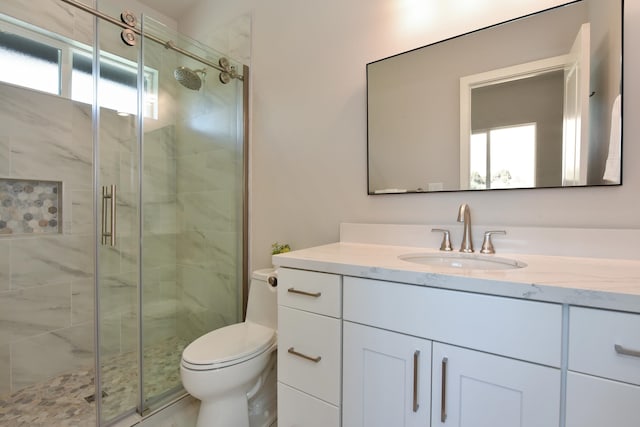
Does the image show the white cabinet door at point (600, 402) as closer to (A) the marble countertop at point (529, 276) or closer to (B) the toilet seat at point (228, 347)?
(A) the marble countertop at point (529, 276)

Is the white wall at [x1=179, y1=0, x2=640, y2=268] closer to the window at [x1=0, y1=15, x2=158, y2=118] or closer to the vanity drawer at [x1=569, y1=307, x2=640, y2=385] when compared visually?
the vanity drawer at [x1=569, y1=307, x2=640, y2=385]

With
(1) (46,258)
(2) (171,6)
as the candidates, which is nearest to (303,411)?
(1) (46,258)

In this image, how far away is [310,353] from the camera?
3.34ft

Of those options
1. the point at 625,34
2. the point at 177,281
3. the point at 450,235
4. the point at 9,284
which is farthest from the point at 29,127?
the point at 625,34

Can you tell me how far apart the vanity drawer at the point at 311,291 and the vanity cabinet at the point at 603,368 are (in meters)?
0.60

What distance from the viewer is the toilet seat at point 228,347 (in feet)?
3.93

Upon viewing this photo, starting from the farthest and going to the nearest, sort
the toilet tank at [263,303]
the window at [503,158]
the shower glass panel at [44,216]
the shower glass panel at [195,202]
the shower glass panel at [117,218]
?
1. the shower glass panel at [195,202]
2. the shower glass panel at [44,216]
3. the toilet tank at [263,303]
4. the shower glass panel at [117,218]
5. the window at [503,158]

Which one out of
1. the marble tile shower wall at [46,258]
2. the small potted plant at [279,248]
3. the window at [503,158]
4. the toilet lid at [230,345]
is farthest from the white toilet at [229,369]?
the marble tile shower wall at [46,258]

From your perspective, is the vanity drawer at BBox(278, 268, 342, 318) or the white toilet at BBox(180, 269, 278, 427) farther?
the white toilet at BBox(180, 269, 278, 427)

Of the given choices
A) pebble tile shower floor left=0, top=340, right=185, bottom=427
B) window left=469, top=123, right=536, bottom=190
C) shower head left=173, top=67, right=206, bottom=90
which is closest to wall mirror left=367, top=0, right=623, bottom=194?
window left=469, top=123, right=536, bottom=190

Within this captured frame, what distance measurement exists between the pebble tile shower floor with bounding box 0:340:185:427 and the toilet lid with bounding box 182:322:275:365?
0.43 meters

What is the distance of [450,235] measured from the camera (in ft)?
4.04

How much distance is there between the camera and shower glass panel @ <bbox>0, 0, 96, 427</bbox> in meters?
1.67

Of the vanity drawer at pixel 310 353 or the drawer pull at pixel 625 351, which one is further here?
the vanity drawer at pixel 310 353
